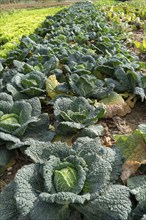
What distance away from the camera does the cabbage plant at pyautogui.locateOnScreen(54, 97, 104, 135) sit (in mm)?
2984

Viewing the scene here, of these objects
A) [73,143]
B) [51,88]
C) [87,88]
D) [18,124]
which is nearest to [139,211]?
[73,143]

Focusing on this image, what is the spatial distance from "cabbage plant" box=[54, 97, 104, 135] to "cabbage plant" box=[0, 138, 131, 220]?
2.25 feet

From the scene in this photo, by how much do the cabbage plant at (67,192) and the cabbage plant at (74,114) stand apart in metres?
0.69

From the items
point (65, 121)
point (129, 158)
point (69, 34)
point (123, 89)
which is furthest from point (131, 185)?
point (69, 34)

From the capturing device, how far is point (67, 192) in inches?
77.5

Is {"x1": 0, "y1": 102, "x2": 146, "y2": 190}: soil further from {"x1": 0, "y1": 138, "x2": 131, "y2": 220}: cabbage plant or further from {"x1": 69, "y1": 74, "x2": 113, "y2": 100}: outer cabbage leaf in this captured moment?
{"x1": 0, "y1": 138, "x2": 131, "y2": 220}: cabbage plant

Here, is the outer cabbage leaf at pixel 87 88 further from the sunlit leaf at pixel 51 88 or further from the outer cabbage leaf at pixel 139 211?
the outer cabbage leaf at pixel 139 211

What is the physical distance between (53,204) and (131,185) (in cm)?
60

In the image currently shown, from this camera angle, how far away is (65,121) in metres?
3.09

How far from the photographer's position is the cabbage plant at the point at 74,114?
2984mm

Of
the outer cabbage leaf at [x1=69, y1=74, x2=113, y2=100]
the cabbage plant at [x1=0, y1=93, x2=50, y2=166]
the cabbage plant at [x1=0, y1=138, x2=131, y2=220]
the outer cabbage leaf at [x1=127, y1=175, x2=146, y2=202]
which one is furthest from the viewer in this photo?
the outer cabbage leaf at [x1=69, y1=74, x2=113, y2=100]

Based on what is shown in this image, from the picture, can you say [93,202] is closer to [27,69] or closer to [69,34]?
[27,69]

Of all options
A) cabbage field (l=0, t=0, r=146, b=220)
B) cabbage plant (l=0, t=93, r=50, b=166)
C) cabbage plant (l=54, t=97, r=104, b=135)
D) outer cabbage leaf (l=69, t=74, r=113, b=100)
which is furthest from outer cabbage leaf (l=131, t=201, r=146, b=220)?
outer cabbage leaf (l=69, t=74, r=113, b=100)

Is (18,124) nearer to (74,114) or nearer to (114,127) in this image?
(74,114)
